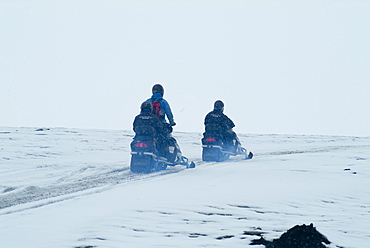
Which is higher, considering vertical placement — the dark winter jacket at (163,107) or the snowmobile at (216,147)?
the dark winter jacket at (163,107)

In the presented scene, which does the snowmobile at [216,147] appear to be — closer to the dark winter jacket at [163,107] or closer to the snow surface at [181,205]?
the snow surface at [181,205]

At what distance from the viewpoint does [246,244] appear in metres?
4.83

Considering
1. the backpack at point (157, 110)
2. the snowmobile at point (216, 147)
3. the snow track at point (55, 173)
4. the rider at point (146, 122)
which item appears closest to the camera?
the snow track at point (55, 173)

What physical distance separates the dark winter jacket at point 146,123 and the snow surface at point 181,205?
103 centimetres

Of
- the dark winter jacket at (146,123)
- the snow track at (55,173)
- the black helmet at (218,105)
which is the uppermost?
the black helmet at (218,105)

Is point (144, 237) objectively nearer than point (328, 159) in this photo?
Yes

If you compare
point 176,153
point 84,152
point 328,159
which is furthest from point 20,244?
point 84,152

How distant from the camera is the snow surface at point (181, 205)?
5047 millimetres

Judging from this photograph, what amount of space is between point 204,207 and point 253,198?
108cm

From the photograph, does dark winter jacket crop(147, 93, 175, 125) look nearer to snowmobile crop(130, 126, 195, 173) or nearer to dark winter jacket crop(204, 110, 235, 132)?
snowmobile crop(130, 126, 195, 173)

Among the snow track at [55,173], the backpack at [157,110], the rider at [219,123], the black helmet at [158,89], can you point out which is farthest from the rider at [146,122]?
the rider at [219,123]

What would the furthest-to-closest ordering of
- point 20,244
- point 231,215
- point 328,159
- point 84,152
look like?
point 84,152, point 328,159, point 231,215, point 20,244

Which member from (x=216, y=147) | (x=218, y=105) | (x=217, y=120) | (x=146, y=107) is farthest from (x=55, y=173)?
(x=218, y=105)

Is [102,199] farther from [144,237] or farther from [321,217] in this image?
[321,217]
